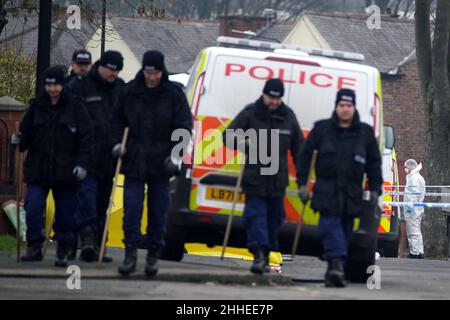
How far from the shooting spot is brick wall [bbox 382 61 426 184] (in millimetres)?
48531

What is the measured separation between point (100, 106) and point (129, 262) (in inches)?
81.9

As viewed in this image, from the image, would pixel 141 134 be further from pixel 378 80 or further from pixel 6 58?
pixel 6 58

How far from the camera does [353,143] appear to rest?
13297mm

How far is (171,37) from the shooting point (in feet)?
213

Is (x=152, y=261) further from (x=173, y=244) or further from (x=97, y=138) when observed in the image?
(x=173, y=244)

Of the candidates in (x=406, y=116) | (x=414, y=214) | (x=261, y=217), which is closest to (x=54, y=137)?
(x=261, y=217)

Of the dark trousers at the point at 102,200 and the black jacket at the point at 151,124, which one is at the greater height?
the black jacket at the point at 151,124

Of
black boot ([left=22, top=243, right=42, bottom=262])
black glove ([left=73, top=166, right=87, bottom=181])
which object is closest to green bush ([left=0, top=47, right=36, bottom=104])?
black boot ([left=22, top=243, right=42, bottom=262])

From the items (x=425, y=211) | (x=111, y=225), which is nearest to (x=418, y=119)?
(x=425, y=211)

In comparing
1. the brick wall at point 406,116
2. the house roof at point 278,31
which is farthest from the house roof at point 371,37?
the house roof at point 278,31

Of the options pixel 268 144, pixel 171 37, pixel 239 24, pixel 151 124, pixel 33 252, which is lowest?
pixel 33 252

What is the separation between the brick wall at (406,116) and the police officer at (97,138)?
3456 cm

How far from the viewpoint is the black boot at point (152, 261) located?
41.7ft

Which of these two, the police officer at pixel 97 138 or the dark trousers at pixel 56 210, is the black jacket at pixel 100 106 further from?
the dark trousers at pixel 56 210
